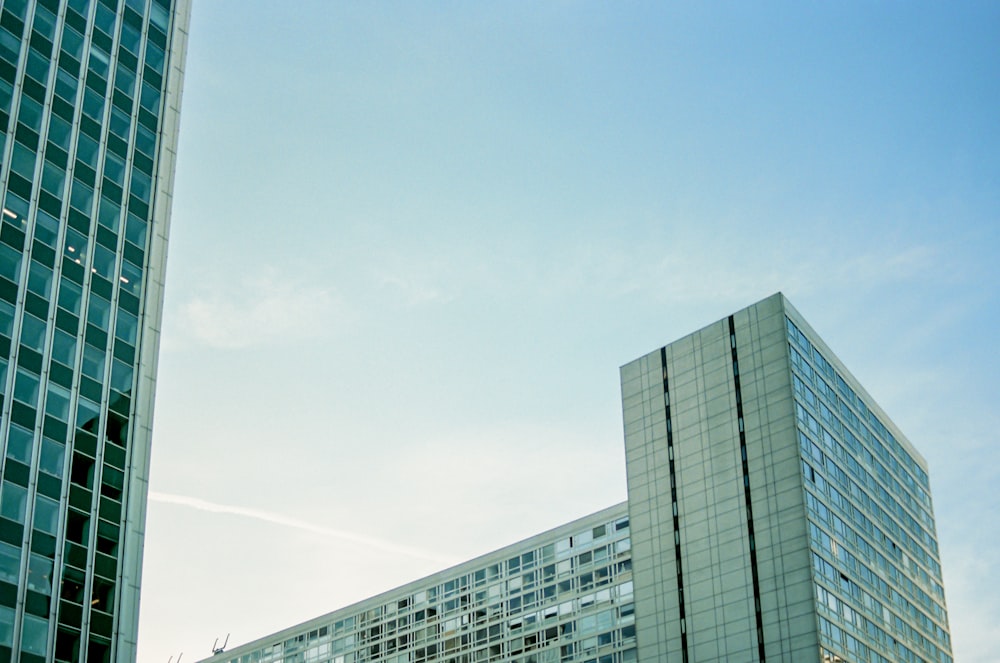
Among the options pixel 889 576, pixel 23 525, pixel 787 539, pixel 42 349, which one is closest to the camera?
pixel 23 525

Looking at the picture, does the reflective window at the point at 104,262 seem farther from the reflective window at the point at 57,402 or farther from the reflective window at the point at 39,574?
the reflective window at the point at 39,574

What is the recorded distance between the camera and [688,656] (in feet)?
342

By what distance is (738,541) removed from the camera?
10394cm

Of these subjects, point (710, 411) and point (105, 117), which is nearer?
point (105, 117)

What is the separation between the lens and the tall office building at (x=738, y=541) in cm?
10175

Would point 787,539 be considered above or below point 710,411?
below

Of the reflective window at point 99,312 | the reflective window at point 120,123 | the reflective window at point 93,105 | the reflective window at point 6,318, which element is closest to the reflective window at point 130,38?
the reflective window at point 120,123

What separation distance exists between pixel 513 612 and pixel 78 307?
256 feet

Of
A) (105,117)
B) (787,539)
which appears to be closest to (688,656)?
(787,539)

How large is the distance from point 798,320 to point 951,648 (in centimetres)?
4766

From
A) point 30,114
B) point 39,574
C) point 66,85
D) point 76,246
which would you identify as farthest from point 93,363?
point 66,85

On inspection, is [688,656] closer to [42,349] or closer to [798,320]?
[798,320]

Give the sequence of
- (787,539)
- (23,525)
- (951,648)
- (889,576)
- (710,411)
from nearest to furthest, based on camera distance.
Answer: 1. (23,525)
2. (787,539)
3. (710,411)
4. (889,576)
5. (951,648)

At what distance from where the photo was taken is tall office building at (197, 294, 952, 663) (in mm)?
101750
